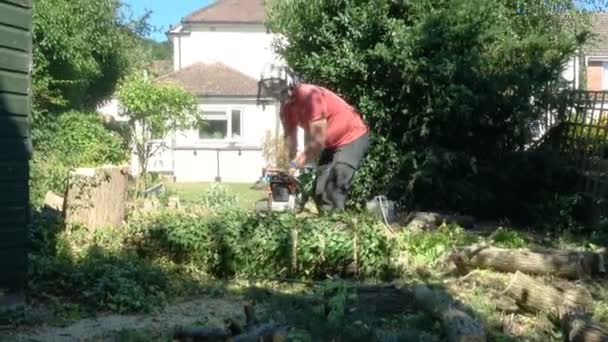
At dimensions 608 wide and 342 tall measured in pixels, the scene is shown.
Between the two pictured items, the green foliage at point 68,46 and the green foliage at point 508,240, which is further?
the green foliage at point 68,46

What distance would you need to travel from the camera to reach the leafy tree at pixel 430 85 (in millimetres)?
12422

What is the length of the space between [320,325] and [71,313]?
2.18 m

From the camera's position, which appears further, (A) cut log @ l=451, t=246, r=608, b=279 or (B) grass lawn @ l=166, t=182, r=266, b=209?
(B) grass lawn @ l=166, t=182, r=266, b=209

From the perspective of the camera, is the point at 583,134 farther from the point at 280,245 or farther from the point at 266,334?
the point at 266,334

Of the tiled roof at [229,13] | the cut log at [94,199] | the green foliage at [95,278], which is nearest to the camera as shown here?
the green foliage at [95,278]

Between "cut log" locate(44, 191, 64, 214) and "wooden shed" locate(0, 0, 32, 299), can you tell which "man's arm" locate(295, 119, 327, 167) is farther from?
"cut log" locate(44, 191, 64, 214)

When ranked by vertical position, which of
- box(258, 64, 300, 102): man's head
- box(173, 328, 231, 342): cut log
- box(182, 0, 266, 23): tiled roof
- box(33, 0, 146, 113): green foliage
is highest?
box(182, 0, 266, 23): tiled roof

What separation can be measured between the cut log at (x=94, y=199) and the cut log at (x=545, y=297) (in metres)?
4.54

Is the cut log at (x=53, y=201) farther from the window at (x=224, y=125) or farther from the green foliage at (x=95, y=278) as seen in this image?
the window at (x=224, y=125)

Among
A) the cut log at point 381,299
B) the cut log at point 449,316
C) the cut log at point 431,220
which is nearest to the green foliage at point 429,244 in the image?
the cut log at point 431,220

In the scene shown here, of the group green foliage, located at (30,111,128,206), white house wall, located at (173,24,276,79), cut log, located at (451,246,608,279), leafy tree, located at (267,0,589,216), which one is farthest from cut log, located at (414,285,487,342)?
white house wall, located at (173,24,276,79)

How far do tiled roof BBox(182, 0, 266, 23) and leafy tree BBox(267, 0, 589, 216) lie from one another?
2375 cm

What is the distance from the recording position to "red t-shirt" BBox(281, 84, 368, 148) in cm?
901

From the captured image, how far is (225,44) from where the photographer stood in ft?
122
